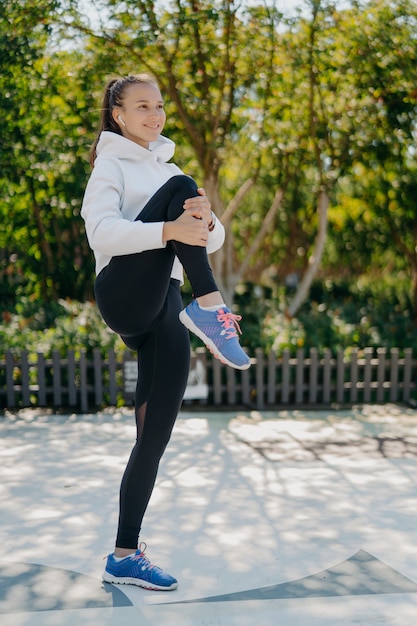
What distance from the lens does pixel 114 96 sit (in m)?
3.07

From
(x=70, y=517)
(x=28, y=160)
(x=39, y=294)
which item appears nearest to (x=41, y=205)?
(x=39, y=294)

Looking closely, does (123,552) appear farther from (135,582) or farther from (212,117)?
(212,117)

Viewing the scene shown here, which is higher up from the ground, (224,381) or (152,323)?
(152,323)

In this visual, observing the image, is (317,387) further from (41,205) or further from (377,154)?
(41,205)

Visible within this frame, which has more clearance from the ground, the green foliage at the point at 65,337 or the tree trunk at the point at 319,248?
the tree trunk at the point at 319,248

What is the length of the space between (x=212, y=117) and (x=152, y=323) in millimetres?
7000

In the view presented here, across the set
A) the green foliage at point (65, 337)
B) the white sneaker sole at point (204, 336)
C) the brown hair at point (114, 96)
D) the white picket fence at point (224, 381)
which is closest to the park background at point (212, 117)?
the green foliage at point (65, 337)

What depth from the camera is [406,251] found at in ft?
40.1

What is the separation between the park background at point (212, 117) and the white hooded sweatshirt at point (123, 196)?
506cm

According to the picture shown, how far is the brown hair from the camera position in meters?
3.04

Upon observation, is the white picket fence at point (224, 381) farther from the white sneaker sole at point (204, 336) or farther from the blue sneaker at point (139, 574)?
the white sneaker sole at point (204, 336)

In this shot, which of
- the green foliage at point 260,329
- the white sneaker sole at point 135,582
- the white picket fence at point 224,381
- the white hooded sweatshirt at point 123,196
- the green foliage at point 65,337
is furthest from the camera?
the green foliage at point 260,329

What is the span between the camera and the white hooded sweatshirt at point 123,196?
2.71 meters

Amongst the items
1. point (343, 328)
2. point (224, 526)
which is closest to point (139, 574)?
point (224, 526)
